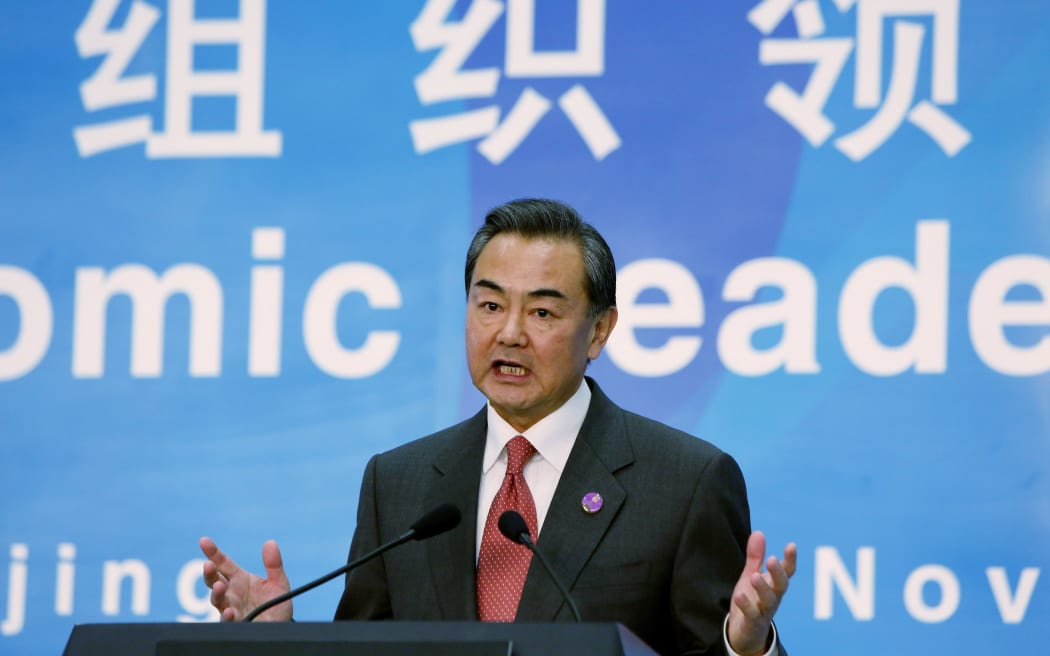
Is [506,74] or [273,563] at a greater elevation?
[506,74]

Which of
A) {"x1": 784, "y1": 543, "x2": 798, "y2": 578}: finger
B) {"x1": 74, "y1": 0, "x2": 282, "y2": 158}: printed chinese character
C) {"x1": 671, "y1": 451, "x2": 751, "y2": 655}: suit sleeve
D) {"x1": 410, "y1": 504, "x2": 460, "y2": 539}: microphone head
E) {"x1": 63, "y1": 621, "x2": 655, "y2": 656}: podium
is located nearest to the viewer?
{"x1": 63, "y1": 621, "x2": 655, "y2": 656}: podium

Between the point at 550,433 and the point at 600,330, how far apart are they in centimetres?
23

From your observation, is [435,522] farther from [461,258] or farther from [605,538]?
[461,258]

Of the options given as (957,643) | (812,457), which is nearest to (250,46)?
(812,457)

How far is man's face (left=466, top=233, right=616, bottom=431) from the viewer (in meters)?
2.56

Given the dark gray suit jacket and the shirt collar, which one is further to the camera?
the shirt collar

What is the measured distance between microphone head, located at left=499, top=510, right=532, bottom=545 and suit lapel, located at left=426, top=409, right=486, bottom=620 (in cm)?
30

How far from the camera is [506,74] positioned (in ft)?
12.0

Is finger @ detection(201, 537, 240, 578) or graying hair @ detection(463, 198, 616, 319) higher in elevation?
graying hair @ detection(463, 198, 616, 319)

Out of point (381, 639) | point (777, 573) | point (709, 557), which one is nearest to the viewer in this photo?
point (381, 639)

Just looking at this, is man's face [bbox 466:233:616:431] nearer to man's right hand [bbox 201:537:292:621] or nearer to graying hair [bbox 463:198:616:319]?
graying hair [bbox 463:198:616:319]

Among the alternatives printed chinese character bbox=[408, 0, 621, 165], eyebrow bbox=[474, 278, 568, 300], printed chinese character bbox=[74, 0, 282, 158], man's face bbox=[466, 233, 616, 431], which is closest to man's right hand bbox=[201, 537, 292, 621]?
man's face bbox=[466, 233, 616, 431]

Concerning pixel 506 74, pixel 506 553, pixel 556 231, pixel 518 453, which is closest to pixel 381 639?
pixel 506 553

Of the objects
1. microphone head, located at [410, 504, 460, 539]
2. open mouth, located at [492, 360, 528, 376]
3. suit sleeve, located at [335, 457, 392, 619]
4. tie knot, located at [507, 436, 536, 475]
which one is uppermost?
open mouth, located at [492, 360, 528, 376]
